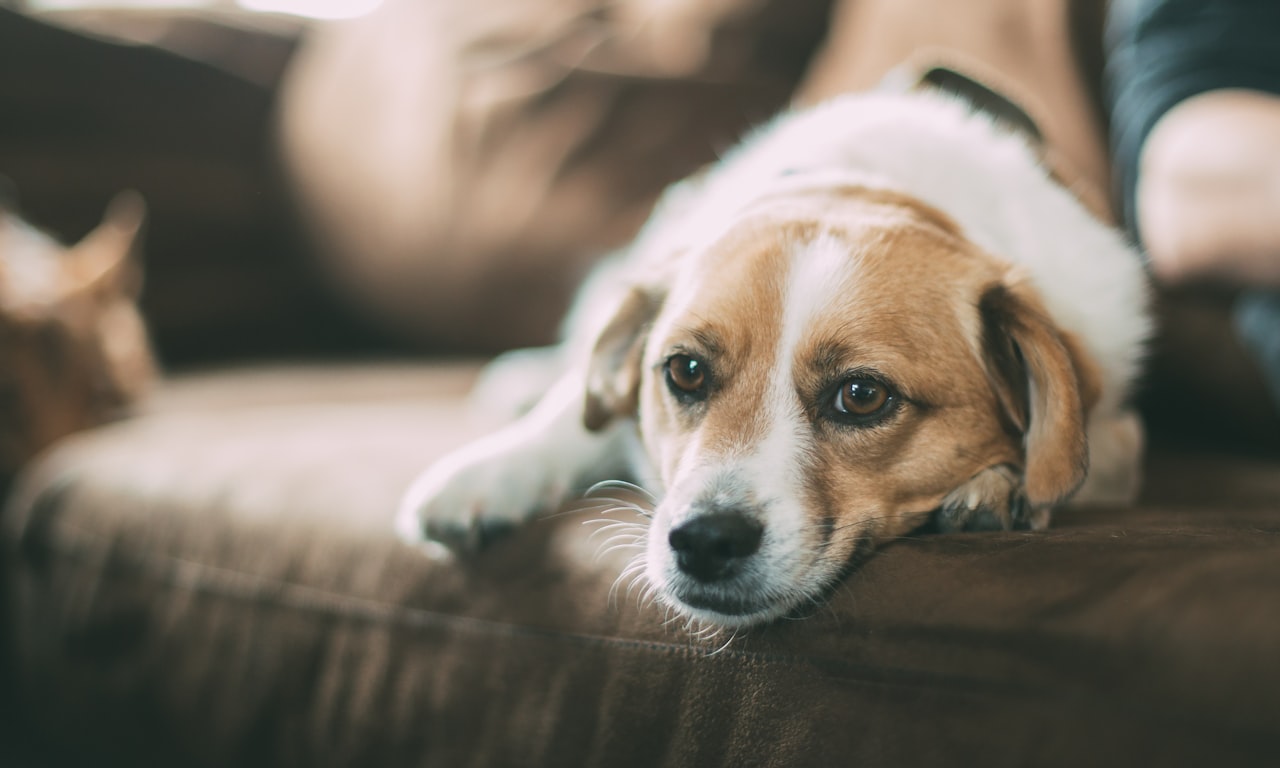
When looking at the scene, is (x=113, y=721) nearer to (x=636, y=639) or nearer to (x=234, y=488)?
(x=234, y=488)

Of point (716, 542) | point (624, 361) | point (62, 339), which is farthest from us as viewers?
point (62, 339)

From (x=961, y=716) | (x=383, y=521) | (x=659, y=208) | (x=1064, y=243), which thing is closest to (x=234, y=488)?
(x=383, y=521)

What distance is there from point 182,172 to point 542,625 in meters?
2.20

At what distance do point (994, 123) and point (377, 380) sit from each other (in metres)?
1.52

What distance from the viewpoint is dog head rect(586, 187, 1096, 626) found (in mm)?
1066

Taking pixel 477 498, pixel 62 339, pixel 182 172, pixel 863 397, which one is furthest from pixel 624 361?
pixel 182 172

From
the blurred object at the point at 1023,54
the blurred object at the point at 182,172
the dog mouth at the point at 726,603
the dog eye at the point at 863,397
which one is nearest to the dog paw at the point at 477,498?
the dog mouth at the point at 726,603

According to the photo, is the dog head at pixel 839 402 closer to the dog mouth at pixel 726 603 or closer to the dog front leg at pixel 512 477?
the dog mouth at pixel 726 603

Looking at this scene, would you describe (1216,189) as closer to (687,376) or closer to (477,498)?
(687,376)

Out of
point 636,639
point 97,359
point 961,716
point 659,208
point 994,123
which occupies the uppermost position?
point 994,123

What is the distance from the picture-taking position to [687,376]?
1.29 meters

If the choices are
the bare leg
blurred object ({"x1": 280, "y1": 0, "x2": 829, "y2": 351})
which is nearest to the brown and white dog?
the bare leg

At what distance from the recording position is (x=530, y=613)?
116 cm

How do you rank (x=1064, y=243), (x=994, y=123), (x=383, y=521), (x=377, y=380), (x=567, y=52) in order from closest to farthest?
1. (x=383, y=521)
2. (x=1064, y=243)
3. (x=994, y=123)
4. (x=377, y=380)
5. (x=567, y=52)
